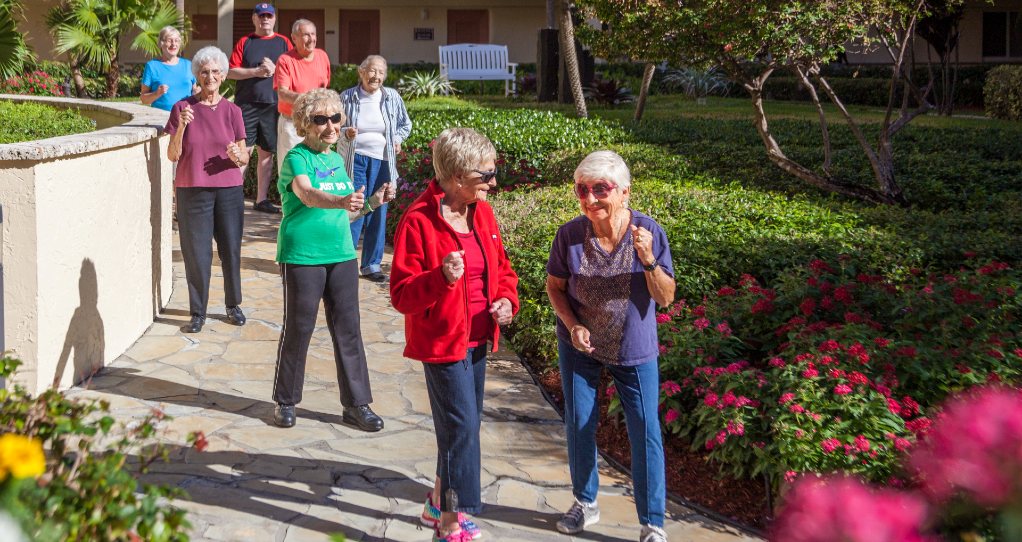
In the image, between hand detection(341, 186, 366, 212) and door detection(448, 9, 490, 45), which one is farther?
door detection(448, 9, 490, 45)

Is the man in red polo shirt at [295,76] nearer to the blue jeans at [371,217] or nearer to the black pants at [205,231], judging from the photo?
the blue jeans at [371,217]

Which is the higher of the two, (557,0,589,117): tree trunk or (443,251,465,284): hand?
(557,0,589,117): tree trunk

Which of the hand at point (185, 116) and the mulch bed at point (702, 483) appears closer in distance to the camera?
the mulch bed at point (702, 483)

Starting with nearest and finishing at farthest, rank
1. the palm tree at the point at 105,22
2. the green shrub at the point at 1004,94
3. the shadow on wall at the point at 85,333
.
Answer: the shadow on wall at the point at 85,333
the green shrub at the point at 1004,94
the palm tree at the point at 105,22

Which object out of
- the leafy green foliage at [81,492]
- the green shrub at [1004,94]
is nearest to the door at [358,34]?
the green shrub at [1004,94]

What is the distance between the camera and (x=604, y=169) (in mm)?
4066

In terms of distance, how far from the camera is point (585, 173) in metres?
4.09

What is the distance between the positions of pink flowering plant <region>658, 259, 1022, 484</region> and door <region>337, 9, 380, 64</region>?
29502 millimetres

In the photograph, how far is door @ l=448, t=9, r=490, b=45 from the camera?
34344 millimetres

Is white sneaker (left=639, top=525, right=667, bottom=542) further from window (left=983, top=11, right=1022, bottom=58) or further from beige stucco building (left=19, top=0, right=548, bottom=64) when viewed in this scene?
beige stucco building (left=19, top=0, right=548, bottom=64)

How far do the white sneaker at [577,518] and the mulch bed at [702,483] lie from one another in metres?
0.65

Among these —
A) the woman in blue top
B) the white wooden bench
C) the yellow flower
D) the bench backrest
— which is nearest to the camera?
the yellow flower

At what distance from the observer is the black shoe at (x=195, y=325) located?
7207 millimetres

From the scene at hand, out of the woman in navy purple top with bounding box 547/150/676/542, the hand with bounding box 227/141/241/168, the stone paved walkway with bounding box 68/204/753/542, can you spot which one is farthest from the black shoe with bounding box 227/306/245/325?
the woman in navy purple top with bounding box 547/150/676/542
